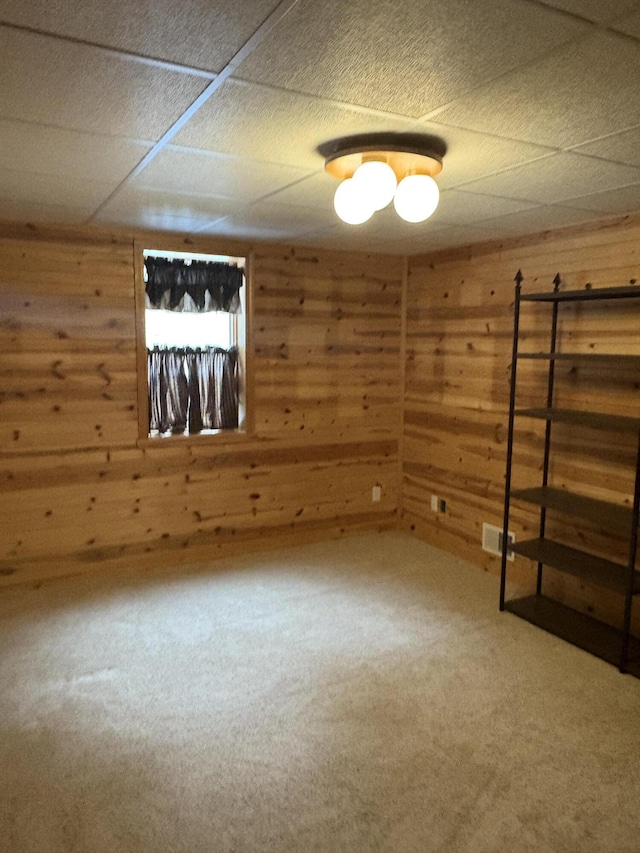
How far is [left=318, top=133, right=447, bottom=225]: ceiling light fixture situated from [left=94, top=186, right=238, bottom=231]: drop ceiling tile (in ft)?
3.17

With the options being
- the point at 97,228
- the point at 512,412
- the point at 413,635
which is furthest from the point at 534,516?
the point at 97,228

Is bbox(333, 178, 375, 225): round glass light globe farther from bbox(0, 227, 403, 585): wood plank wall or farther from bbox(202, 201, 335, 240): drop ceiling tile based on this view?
bbox(0, 227, 403, 585): wood plank wall

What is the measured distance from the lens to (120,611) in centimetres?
344

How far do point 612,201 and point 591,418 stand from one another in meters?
1.04

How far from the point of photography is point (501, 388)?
3965 mm

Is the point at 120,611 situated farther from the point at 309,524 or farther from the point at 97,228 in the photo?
the point at 97,228

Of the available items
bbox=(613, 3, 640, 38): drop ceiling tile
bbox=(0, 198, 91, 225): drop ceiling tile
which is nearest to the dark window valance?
bbox=(0, 198, 91, 225): drop ceiling tile

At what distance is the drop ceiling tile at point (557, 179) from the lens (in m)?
2.25

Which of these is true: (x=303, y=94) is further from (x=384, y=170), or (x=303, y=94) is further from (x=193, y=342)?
(x=193, y=342)

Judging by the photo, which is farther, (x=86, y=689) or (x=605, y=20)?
(x=86, y=689)

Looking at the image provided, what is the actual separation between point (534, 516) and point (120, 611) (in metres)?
2.54

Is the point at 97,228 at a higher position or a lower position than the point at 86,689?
higher

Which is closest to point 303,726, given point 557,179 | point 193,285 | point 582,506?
point 582,506

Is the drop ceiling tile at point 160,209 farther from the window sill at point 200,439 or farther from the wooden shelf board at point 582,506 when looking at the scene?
the wooden shelf board at point 582,506
